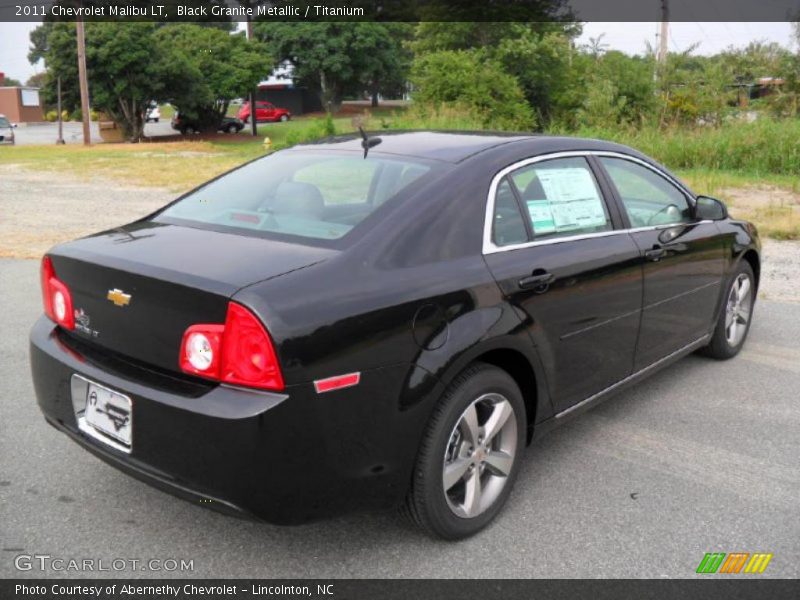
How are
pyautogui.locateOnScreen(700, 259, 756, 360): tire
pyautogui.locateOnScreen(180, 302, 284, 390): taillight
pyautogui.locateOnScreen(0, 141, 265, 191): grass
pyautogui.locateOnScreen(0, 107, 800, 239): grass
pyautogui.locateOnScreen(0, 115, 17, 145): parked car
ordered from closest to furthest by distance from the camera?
pyautogui.locateOnScreen(180, 302, 284, 390): taillight
pyautogui.locateOnScreen(700, 259, 756, 360): tire
pyautogui.locateOnScreen(0, 107, 800, 239): grass
pyautogui.locateOnScreen(0, 141, 265, 191): grass
pyautogui.locateOnScreen(0, 115, 17, 145): parked car

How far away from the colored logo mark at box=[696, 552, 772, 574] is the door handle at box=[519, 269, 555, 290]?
124 cm

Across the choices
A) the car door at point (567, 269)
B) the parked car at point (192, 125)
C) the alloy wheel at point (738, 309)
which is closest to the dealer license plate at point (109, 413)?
the car door at point (567, 269)

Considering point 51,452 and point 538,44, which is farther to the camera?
point 538,44

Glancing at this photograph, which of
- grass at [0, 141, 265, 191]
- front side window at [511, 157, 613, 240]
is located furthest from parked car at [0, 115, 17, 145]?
front side window at [511, 157, 613, 240]

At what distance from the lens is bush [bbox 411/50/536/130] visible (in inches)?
1009

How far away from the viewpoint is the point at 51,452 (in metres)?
3.84

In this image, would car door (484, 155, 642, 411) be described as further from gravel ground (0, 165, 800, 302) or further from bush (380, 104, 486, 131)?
bush (380, 104, 486, 131)

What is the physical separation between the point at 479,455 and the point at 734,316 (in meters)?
2.94

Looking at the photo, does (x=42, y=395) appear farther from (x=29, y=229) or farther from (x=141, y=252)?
(x=29, y=229)

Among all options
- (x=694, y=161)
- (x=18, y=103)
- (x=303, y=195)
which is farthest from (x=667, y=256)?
(x=18, y=103)

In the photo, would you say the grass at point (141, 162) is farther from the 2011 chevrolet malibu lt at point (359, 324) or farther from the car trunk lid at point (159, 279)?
the car trunk lid at point (159, 279)

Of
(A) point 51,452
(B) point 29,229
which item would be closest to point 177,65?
(B) point 29,229

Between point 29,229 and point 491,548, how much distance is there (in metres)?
9.66

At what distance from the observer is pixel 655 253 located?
4.09 m
